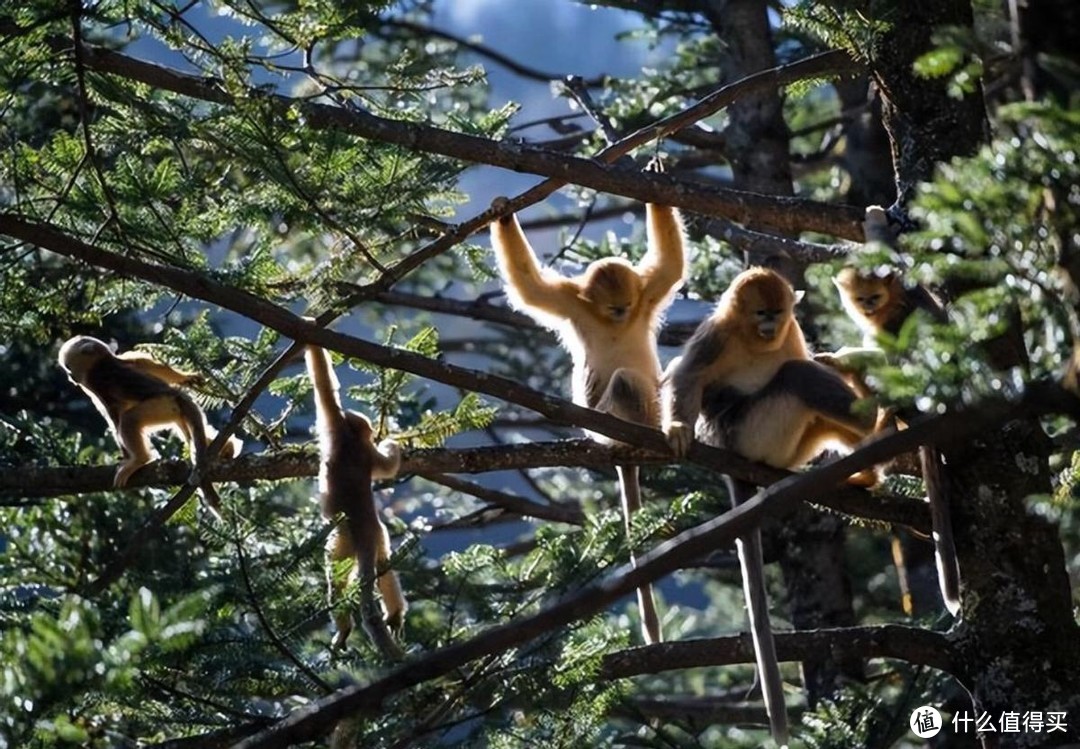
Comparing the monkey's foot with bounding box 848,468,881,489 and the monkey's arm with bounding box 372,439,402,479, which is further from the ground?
the monkey's arm with bounding box 372,439,402,479

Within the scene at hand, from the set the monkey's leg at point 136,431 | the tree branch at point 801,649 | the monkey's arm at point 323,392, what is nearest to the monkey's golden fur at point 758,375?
the tree branch at point 801,649

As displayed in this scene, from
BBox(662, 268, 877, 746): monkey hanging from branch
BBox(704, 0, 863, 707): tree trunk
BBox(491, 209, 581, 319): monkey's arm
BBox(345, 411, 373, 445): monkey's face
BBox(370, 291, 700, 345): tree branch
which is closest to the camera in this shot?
BBox(662, 268, 877, 746): monkey hanging from branch

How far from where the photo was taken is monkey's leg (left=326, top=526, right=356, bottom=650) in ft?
18.2

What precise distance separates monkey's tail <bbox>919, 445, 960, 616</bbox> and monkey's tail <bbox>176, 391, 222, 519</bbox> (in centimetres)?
255

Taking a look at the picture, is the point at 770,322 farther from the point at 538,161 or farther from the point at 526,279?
the point at 538,161

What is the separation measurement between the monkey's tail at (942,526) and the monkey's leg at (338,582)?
2.11 meters

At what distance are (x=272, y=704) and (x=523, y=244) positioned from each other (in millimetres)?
2612

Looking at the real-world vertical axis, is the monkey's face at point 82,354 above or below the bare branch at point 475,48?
below

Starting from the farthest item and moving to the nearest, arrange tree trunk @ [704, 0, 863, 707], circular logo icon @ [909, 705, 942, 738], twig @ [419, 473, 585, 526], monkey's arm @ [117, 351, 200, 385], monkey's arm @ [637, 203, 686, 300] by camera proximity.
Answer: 1. tree trunk @ [704, 0, 863, 707]
2. twig @ [419, 473, 585, 526]
3. monkey's arm @ [117, 351, 200, 385]
4. monkey's arm @ [637, 203, 686, 300]
5. circular logo icon @ [909, 705, 942, 738]

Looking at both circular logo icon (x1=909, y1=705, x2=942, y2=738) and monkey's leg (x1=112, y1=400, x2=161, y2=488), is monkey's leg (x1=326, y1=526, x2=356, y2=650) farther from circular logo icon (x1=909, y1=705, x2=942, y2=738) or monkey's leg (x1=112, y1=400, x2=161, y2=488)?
circular logo icon (x1=909, y1=705, x2=942, y2=738)

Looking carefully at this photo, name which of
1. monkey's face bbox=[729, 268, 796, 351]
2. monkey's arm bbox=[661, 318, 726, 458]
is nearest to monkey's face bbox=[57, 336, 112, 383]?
monkey's arm bbox=[661, 318, 726, 458]

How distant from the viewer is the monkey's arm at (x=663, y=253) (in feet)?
25.9

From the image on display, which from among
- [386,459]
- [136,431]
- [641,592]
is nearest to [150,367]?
[136,431]

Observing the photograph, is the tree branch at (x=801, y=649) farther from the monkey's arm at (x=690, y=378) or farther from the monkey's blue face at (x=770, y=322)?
the monkey's blue face at (x=770, y=322)
